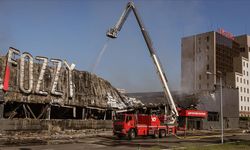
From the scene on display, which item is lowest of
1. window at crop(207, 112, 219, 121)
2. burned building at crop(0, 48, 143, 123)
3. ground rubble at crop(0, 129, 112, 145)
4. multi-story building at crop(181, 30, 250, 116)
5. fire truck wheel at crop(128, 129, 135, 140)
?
ground rubble at crop(0, 129, 112, 145)

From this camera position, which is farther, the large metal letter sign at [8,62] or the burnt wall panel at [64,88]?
the burnt wall panel at [64,88]

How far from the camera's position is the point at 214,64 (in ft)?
427

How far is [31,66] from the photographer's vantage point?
139 feet

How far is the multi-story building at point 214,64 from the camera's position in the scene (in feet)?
423

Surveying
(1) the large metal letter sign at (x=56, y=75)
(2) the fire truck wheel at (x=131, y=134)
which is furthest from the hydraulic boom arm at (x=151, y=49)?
(1) the large metal letter sign at (x=56, y=75)

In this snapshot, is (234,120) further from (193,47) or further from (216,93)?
(193,47)

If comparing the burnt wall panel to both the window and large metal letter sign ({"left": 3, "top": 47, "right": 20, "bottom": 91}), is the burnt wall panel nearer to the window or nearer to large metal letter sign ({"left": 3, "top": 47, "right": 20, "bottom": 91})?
large metal letter sign ({"left": 3, "top": 47, "right": 20, "bottom": 91})

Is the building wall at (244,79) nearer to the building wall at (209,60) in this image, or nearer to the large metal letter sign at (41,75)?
the building wall at (209,60)

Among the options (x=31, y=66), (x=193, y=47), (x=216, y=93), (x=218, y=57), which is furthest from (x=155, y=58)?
(x=218, y=57)

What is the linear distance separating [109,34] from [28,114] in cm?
1541

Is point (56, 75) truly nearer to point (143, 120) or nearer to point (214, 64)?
point (143, 120)

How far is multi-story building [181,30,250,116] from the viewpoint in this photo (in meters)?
129

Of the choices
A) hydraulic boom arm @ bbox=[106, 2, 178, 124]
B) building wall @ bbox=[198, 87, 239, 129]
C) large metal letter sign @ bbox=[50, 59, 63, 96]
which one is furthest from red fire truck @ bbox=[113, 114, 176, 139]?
building wall @ bbox=[198, 87, 239, 129]

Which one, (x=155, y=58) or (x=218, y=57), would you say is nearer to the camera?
(x=155, y=58)
